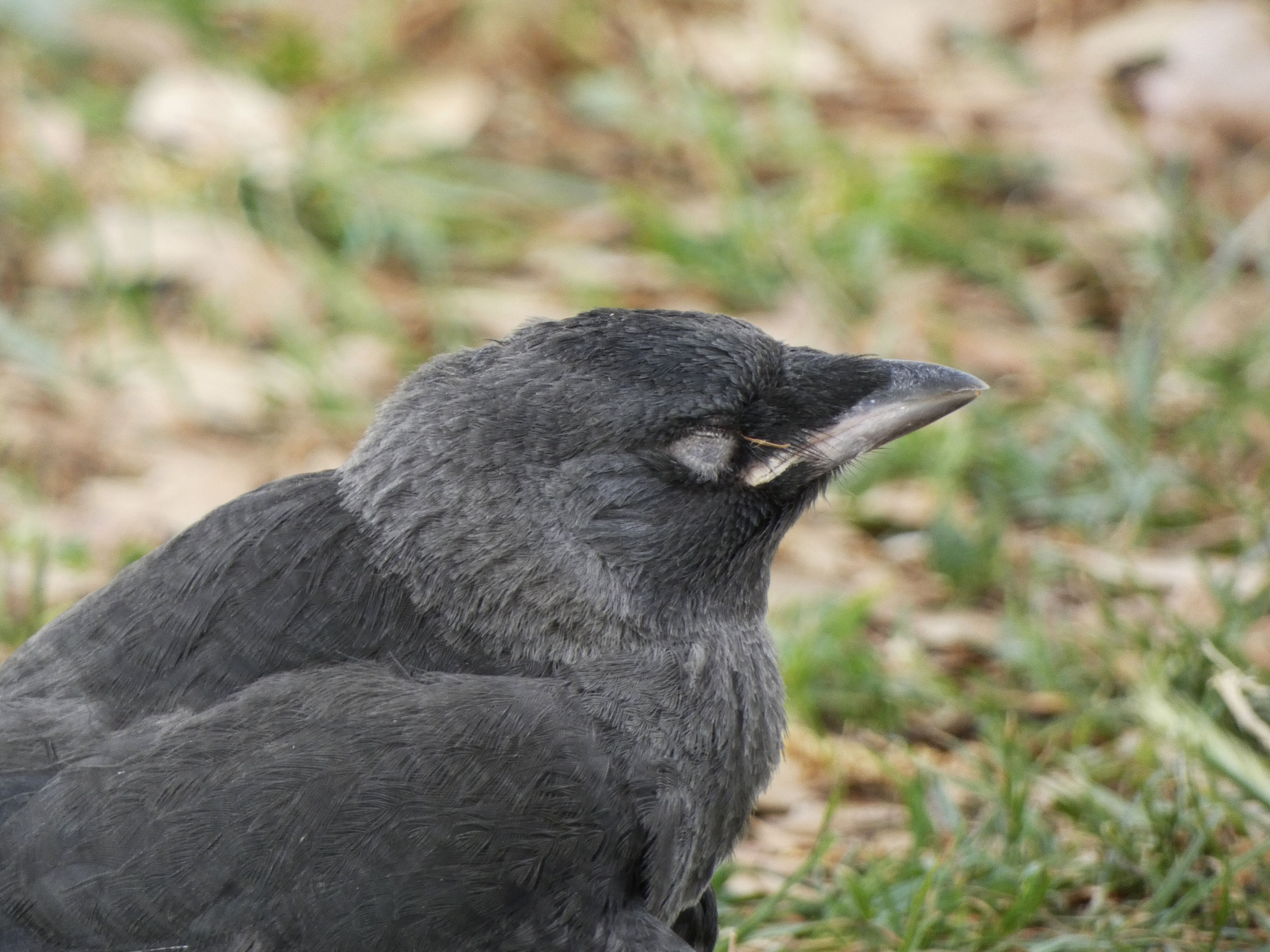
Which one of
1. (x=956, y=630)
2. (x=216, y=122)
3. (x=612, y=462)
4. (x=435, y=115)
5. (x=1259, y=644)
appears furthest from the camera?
(x=435, y=115)

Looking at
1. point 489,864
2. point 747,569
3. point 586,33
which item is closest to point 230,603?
point 489,864

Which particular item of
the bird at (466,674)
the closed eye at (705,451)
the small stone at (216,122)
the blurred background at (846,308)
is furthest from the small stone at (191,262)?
the closed eye at (705,451)

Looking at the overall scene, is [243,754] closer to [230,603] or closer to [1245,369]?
[230,603]

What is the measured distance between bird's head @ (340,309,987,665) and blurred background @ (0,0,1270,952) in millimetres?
731

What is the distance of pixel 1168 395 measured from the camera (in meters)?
5.20

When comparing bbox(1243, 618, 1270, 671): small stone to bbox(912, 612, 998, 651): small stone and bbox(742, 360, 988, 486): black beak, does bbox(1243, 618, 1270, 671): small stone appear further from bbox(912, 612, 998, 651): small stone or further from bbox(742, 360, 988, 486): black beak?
bbox(742, 360, 988, 486): black beak

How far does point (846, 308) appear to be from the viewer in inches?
227

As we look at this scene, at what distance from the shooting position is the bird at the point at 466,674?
244 centimetres

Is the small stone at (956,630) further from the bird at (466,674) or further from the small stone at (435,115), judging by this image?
the small stone at (435,115)

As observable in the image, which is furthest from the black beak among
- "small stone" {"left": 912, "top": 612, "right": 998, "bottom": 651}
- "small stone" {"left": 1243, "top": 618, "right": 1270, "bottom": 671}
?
"small stone" {"left": 912, "top": 612, "right": 998, "bottom": 651}

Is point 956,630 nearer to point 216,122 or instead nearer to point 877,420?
point 877,420

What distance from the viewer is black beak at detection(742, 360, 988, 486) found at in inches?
115

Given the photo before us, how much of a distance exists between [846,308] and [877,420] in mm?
2873

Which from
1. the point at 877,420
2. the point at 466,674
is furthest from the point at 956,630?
the point at 466,674
